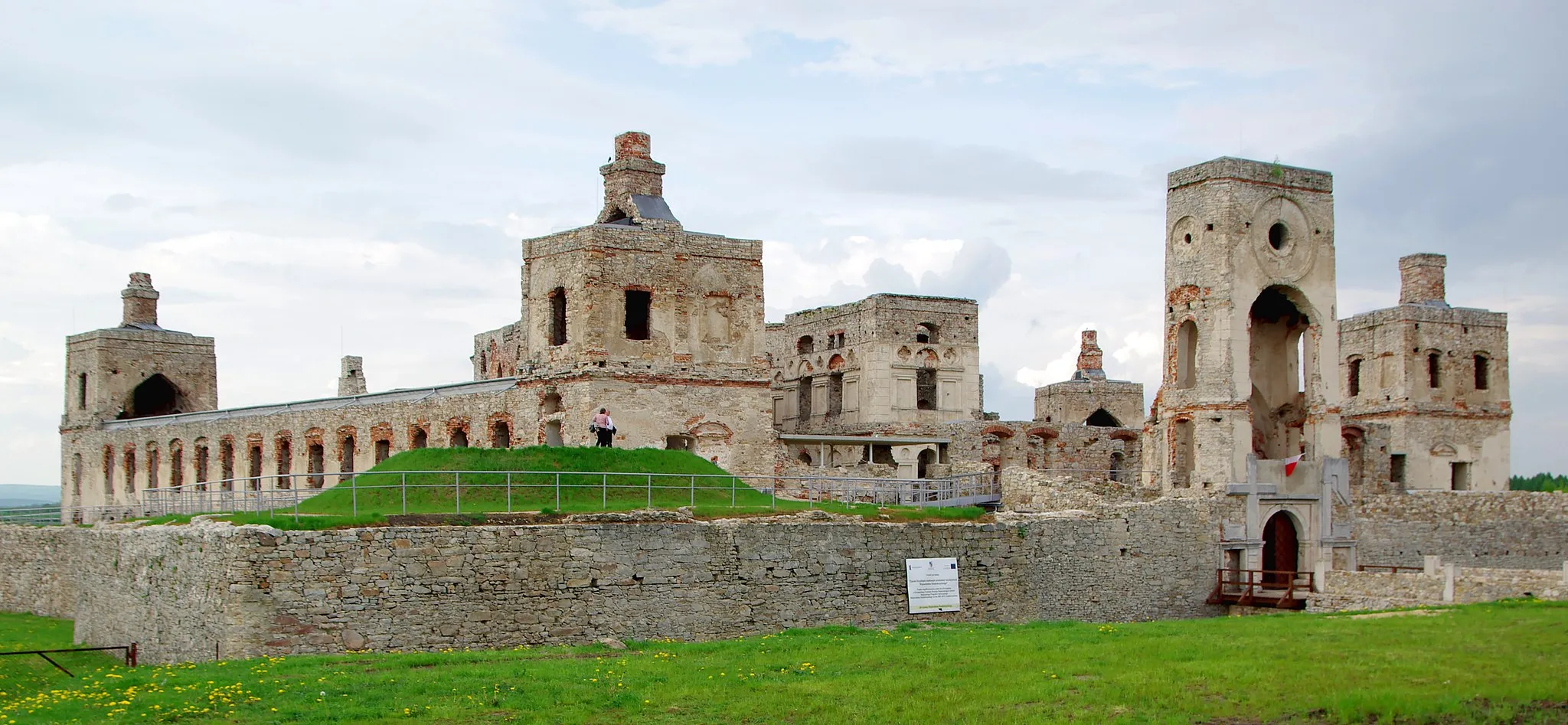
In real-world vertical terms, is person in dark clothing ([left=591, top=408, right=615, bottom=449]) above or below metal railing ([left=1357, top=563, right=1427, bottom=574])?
above

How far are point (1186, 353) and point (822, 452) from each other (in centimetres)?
1032

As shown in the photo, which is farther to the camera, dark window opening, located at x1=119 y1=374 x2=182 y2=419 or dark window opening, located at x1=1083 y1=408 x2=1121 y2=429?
dark window opening, located at x1=1083 y1=408 x2=1121 y2=429

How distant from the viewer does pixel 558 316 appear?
39406mm

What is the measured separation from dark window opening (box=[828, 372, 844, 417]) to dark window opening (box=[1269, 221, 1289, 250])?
57.5 ft

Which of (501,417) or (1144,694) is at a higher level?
(501,417)

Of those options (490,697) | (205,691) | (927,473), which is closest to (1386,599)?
(927,473)

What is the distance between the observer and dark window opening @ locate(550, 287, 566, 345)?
3909cm

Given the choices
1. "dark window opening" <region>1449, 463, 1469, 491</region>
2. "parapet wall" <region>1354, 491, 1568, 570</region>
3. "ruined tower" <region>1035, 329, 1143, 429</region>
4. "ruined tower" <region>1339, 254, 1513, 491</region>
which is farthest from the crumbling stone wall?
"dark window opening" <region>1449, 463, 1469, 491</region>

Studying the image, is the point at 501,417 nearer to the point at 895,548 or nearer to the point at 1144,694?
the point at 895,548

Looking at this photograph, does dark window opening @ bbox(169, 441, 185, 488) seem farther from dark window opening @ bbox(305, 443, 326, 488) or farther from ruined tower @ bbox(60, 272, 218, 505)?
dark window opening @ bbox(305, 443, 326, 488)

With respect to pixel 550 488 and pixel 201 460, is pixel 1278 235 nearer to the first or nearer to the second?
pixel 550 488

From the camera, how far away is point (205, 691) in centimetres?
1981

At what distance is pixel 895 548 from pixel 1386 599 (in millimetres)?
10265

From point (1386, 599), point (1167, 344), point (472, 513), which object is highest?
point (1167, 344)
